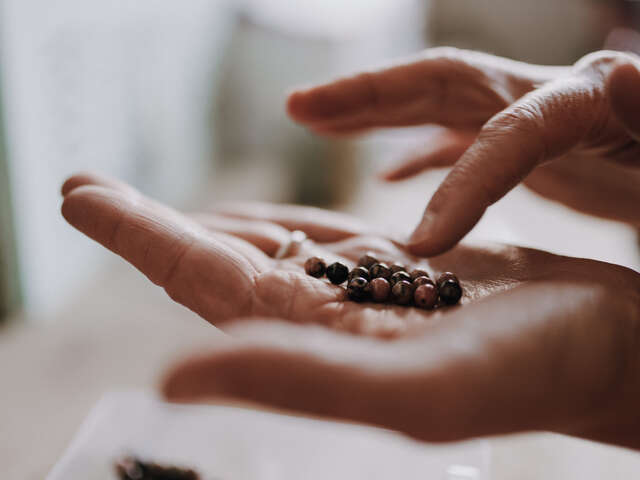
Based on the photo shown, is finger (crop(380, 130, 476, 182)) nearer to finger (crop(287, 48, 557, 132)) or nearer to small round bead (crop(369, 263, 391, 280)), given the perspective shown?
finger (crop(287, 48, 557, 132))

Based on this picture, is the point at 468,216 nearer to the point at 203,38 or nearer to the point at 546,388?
the point at 546,388

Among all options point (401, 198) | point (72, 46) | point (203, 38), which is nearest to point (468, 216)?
point (72, 46)

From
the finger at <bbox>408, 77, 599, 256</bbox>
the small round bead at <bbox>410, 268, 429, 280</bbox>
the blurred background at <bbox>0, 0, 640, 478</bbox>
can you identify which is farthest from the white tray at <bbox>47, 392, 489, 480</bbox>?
the finger at <bbox>408, 77, 599, 256</bbox>

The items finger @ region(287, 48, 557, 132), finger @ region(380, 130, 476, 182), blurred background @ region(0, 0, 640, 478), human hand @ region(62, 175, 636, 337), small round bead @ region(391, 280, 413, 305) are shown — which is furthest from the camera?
blurred background @ region(0, 0, 640, 478)

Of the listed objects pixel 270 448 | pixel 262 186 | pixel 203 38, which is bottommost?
pixel 262 186

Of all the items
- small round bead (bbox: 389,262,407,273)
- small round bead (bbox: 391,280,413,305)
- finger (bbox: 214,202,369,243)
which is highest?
small round bead (bbox: 391,280,413,305)

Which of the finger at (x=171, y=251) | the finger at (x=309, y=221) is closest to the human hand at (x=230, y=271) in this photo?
the finger at (x=171, y=251)
